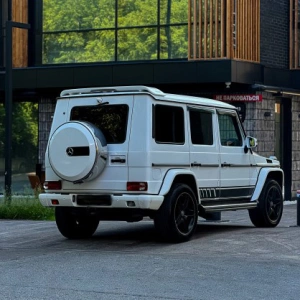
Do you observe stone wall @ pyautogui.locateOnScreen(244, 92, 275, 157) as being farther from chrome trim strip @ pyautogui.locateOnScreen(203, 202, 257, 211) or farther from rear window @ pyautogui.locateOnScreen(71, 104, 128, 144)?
rear window @ pyautogui.locateOnScreen(71, 104, 128, 144)

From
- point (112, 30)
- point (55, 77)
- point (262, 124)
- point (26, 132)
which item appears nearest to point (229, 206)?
point (262, 124)

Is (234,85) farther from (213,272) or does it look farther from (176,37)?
(213,272)

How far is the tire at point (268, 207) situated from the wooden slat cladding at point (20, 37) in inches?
481

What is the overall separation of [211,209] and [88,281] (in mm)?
4782

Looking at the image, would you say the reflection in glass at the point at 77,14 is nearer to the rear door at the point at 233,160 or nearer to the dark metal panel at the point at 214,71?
the dark metal panel at the point at 214,71

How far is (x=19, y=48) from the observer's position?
26.7 m

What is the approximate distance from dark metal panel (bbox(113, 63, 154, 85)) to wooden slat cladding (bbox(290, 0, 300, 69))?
4311mm

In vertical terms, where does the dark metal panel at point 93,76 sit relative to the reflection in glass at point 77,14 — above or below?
below

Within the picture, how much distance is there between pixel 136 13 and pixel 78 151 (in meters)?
12.5

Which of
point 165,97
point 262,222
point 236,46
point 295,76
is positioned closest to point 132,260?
point 165,97

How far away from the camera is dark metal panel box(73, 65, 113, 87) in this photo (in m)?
25.0

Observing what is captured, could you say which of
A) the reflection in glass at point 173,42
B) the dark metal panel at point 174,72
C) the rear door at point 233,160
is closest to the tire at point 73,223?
the rear door at point 233,160

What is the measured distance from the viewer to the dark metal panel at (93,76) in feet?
82.1

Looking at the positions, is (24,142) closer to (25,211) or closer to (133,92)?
(25,211)
